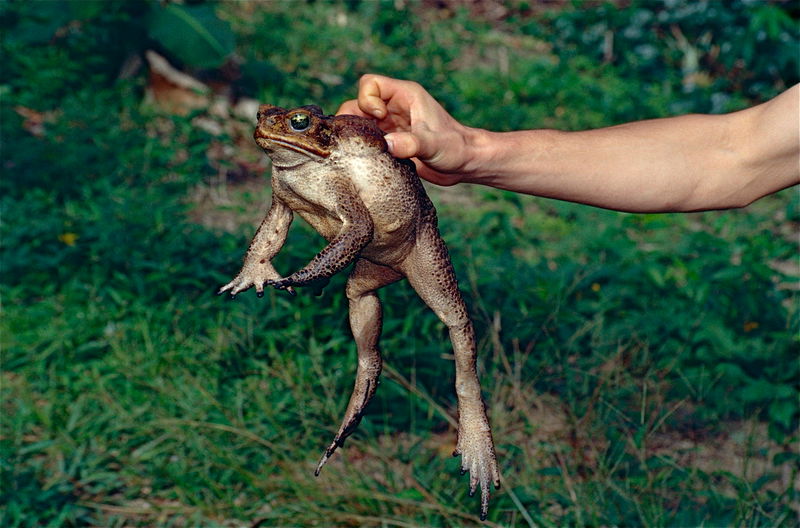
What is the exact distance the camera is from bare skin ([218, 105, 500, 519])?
48.4 inches

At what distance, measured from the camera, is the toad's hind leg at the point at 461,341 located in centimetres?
138

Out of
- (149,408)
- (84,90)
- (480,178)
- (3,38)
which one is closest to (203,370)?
(149,408)

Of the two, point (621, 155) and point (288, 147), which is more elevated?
point (288, 147)

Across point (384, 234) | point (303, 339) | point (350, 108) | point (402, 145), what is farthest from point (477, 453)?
point (303, 339)

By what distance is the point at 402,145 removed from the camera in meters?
1.38

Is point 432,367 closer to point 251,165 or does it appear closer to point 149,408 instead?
point 149,408

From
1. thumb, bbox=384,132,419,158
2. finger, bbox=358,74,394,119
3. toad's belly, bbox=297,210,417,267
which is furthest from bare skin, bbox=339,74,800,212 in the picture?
toad's belly, bbox=297,210,417,267

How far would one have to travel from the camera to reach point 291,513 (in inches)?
116

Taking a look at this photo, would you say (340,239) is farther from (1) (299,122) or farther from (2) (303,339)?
(2) (303,339)

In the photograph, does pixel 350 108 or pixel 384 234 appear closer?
pixel 384 234

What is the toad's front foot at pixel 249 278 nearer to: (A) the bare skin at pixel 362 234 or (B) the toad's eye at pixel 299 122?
(A) the bare skin at pixel 362 234

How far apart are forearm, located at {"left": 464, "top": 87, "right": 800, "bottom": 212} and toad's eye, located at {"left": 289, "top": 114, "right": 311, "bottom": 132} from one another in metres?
0.70

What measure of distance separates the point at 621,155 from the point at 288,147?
113 centimetres

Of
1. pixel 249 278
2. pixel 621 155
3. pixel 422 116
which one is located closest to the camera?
pixel 249 278
